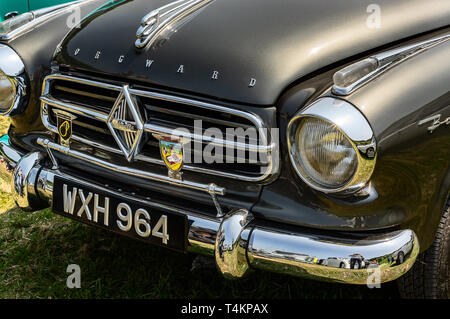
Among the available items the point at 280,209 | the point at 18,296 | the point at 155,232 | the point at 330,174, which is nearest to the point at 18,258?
the point at 18,296

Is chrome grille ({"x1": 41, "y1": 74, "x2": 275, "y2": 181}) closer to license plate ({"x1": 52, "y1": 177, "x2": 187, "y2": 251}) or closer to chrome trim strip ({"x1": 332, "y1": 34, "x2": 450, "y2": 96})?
license plate ({"x1": 52, "y1": 177, "x2": 187, "y2": 251})

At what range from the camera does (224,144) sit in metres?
2.03

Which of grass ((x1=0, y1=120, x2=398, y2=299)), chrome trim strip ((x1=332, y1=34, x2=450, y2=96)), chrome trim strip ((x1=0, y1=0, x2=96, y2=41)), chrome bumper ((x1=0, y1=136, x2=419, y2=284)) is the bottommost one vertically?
grass ((x1=0, y1=120, x2=398, y2=299))

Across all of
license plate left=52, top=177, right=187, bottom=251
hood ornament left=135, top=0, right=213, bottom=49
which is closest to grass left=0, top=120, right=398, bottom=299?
license plate left=52, top=177, right=187, bottom=251

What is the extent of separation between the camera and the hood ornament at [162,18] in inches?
91.9

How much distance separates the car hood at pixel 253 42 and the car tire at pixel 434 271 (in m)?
0.71

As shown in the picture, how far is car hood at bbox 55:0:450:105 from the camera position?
2076 mm

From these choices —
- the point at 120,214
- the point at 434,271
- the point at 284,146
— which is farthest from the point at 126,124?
the point at 434,271

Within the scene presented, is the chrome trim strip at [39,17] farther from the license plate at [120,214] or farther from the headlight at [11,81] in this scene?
the license plate at [120,214]

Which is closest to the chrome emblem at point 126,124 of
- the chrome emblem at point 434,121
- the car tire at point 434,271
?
the chrome emblem at point 434,121

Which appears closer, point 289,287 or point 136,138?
point 136,138

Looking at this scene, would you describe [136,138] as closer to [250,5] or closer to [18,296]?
[250,5]

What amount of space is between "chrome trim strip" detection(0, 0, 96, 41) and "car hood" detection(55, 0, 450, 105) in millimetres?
441

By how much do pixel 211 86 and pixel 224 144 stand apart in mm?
221
